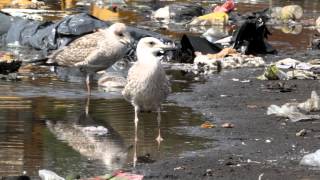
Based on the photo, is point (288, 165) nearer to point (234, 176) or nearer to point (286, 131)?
point (234, 176)

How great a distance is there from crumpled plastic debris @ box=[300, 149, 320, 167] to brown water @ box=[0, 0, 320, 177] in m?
1.35

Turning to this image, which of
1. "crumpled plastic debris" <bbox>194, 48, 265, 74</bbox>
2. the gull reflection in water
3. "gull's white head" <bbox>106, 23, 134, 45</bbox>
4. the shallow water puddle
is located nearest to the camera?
the shallow water puddle

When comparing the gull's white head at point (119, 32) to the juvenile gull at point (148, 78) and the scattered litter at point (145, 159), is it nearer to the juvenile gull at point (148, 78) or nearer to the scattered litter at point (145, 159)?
the juvenile gull at point (148, 78)

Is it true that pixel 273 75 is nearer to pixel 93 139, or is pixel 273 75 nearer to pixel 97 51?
pixel 97 51

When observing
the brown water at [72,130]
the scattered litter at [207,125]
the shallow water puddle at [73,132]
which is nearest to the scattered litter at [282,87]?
the brown water at [72,130]

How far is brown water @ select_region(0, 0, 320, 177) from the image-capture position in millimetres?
7957

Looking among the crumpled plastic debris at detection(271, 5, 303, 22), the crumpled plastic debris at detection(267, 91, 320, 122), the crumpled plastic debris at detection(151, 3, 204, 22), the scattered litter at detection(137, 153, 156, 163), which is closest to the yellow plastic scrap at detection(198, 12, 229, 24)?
the crumpled plastic debris at detection(151, 3, 204, 22)

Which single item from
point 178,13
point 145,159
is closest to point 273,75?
point 145,159

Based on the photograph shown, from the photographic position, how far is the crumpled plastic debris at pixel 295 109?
995 centimetres

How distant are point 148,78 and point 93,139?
87 centimetres

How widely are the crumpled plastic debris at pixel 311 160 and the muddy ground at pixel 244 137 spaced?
0.20ft

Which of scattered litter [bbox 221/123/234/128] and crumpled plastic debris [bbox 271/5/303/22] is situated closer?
scattered litter [bbox 221/123/234/128]

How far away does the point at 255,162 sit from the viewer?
25.3ft

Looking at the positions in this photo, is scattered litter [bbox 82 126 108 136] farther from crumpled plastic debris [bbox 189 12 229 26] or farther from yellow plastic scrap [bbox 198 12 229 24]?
yellow plastic scrap [bbox 198 12 229 24]
